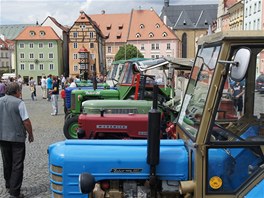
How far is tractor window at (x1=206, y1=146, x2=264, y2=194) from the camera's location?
10.8 feet

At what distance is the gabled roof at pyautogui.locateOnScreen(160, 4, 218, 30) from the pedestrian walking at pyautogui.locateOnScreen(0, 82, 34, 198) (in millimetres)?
95724

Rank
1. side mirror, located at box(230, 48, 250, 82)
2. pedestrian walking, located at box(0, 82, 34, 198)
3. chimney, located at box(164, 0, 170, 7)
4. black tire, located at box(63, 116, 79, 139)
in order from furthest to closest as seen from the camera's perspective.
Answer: chimney, located at box(164, 0, 170, 7), black tire, located at box(63, 116, 79, 139), pedestrian walking, located at box(0, 82, 34, 198), side mirror, located at box(230, 48, 250, 82)

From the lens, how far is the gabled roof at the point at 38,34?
252 feet

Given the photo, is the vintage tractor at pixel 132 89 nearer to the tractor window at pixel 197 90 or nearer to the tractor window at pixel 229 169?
the tractor window at pixel 197 90

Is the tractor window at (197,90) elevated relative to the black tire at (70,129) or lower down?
elevated

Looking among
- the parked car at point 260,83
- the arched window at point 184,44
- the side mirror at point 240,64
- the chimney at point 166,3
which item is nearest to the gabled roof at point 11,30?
the chimney at point 166,3

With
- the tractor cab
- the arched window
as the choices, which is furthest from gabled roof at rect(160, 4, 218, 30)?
the tractor cab

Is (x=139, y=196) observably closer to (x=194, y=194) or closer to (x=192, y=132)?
(x=194, y=194)

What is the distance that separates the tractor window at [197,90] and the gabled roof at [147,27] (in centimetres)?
8354

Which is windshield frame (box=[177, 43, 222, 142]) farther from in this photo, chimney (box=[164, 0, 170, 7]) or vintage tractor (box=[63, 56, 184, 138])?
chimney (box=[164, 0, 170, 7])

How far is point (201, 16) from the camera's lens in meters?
102

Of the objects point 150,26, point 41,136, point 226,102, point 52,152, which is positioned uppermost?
point 150,26

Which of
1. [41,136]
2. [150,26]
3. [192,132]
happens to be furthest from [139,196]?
[150,26]

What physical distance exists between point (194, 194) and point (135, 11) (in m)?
88.3
